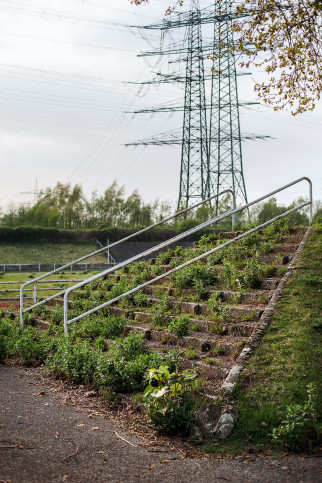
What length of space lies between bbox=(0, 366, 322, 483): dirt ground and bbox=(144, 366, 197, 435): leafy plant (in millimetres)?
181

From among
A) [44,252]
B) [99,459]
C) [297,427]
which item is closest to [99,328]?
[99,459]

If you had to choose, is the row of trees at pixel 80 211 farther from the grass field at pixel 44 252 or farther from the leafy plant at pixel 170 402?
the leafy plant at pixel 170 402

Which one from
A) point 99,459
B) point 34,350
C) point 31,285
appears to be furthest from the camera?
point 31,285

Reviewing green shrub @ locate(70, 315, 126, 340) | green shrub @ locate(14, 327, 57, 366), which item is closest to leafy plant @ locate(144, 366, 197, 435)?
green shrub @ locate(70, 315, 126, 340)

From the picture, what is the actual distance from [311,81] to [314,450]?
23.3ft

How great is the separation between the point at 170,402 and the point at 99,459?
0.87 metres

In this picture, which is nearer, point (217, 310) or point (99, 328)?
point (217, 310)

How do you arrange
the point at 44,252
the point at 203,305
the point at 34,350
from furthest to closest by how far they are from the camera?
the point at 44,252
the point at 34,350
the point at 203,305

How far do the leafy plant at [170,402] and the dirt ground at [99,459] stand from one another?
0.59 feet

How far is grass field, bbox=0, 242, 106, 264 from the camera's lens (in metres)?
26.8

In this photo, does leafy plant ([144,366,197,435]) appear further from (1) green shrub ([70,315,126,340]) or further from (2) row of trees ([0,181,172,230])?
(2) row of trees ([0,181,172,230])

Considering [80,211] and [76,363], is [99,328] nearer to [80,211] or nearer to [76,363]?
[76,363]

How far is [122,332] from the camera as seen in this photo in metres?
7.18

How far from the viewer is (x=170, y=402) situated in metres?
4.38
